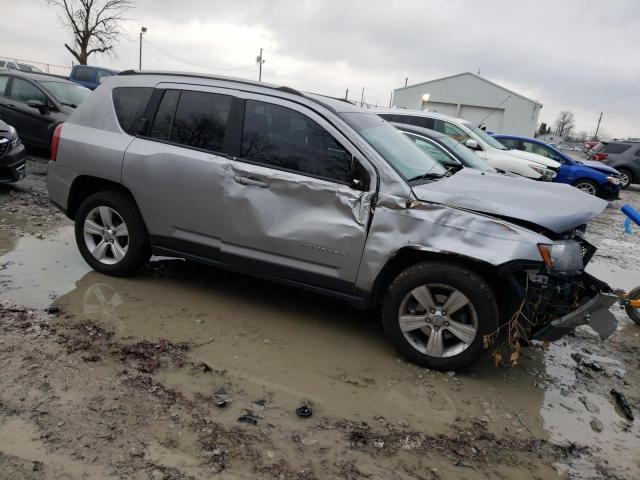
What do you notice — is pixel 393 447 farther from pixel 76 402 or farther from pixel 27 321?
pixel 27 321

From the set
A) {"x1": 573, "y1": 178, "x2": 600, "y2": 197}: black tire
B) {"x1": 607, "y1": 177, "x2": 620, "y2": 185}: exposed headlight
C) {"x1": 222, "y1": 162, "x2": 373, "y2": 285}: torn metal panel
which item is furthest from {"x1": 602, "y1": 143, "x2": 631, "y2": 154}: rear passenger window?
{"x1": 222, "y1": 162, "x2": 373, "y2": 285}: torn metal panel

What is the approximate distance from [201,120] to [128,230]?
1223mm

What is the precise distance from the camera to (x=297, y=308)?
4.71m

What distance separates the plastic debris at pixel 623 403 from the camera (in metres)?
3.55

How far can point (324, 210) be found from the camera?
3.90 m

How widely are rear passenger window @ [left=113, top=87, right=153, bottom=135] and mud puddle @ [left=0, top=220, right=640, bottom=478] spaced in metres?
1.46

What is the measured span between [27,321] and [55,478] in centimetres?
190

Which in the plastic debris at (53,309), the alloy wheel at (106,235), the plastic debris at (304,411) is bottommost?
the plastic debris at (53,309)

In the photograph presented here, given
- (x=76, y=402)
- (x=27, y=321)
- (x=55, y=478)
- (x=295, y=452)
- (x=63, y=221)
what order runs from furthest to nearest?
(x=63, y=221), (x=27, y=321), (x=76, y=402), (x=295, y=452), (x=55, y=478)

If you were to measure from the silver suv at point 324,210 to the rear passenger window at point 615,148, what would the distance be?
1803 centimetres

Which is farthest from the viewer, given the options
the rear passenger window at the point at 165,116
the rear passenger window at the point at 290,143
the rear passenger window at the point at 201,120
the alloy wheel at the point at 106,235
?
the alloy wheel at the point at 106,235

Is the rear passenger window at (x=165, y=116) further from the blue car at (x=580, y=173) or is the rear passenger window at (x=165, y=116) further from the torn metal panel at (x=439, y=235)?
the blue car at (x=580, y=173)

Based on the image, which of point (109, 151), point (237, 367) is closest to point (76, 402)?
point (237, 367)

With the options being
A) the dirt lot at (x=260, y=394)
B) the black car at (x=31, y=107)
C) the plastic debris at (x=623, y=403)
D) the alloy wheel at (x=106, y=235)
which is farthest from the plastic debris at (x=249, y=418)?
the black car at (x=31, y=107)
